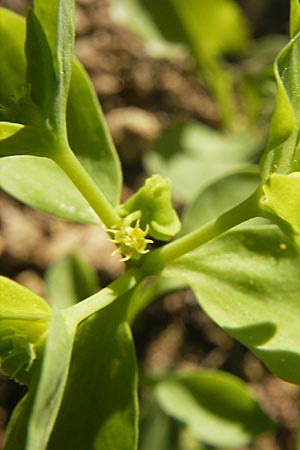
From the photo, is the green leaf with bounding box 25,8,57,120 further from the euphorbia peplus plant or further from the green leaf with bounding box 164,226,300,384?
the green leaf with bounding box 164,226,300,384

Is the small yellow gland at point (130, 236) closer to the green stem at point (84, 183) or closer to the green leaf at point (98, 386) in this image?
the green stem at point (84, 183)

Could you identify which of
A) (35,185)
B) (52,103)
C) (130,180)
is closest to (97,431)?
(35,185)

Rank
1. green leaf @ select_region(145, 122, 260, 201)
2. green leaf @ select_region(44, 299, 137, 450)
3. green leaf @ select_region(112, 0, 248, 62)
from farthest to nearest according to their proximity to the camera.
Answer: green leaf @ select_region(112, 0, 248, 62) < green leaf @ select_region(145, 122, 260, 201) < green leaf @ select_region(44, 299, 137, 450)

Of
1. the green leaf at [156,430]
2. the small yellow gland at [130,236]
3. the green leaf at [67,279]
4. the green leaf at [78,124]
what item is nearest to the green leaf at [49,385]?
the small yellow gland at [130,236]

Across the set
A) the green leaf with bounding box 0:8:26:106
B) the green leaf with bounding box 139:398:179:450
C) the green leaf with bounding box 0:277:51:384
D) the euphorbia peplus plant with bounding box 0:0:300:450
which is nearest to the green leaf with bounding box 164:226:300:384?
the euphorbia peplus plant with bounding box 0:0:300:450

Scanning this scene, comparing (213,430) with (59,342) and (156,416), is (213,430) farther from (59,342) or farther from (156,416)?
(59,342)
